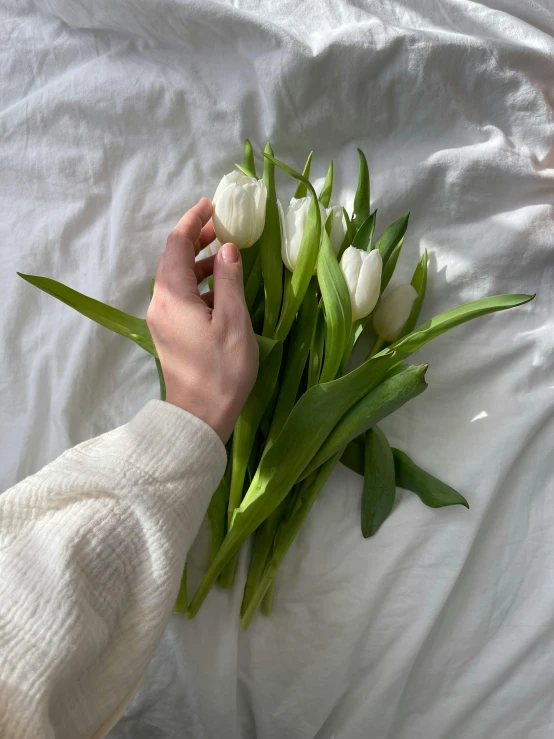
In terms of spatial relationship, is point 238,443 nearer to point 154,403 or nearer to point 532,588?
point 154,403

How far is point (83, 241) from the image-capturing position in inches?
32.4

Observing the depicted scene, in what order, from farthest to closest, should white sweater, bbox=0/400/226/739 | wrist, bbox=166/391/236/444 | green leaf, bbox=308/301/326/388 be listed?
green leaf, bbox=308/301/326/388 < wrist, bbox=166/391/236/444 < white sweater, bbox=0/400/226/739

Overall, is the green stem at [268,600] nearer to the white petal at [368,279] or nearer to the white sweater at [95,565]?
the white sweater at [95,565]

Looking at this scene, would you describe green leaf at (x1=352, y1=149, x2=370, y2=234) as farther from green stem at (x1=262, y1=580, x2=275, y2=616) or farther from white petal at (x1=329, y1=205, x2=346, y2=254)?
green stem at (x1=262, y1=580, x2=275, y2=616)

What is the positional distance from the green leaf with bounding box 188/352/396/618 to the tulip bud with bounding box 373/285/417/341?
0.21ft

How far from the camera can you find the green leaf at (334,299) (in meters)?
0.65

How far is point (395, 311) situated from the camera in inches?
28.8

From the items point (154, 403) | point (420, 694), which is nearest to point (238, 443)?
point (154, 403)

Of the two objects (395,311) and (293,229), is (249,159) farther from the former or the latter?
(395,311)

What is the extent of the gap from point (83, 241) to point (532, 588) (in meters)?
0.68

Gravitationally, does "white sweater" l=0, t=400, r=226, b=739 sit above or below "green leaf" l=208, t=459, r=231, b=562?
above

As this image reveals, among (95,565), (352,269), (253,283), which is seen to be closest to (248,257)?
(253,283)

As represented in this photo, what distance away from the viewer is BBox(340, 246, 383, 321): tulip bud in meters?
0.66

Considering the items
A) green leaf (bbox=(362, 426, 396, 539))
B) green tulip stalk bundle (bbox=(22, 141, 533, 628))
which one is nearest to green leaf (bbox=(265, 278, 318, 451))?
green tulip stalk bundle (bbox=(22, 141, 533, 628))
